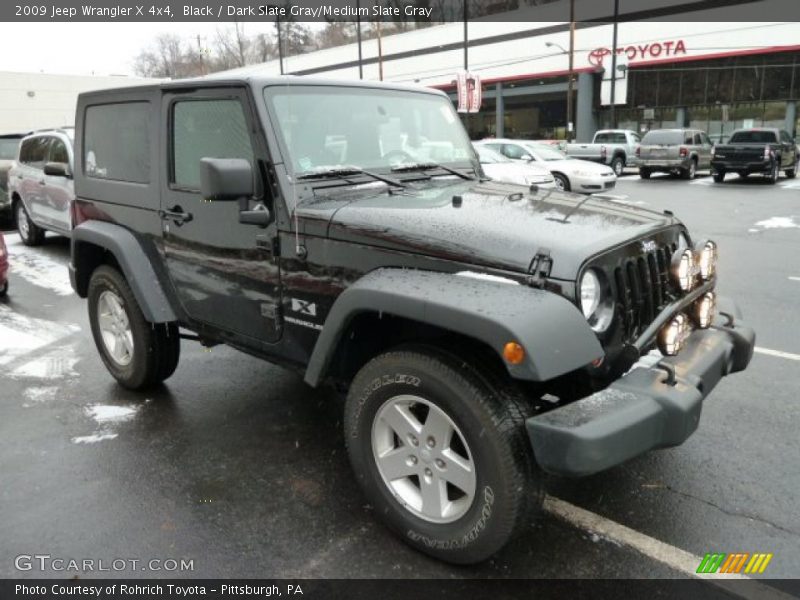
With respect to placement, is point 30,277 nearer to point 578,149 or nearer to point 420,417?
point 420,417

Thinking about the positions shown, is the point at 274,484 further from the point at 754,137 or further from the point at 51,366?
the point at 754,137

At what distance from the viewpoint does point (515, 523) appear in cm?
242

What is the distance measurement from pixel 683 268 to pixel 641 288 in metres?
0.28

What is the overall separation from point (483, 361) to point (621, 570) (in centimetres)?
104

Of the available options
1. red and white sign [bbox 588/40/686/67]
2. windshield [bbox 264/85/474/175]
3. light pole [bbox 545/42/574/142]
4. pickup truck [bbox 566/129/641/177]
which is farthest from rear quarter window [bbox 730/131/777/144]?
windshield [bbox 264/85/474/175]

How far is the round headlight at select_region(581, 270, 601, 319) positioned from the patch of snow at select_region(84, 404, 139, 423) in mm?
3035

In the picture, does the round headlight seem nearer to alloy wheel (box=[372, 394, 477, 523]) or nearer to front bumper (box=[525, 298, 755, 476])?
front bumper (box=[525, 298, 755, 476])

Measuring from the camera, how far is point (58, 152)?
926 centimetres

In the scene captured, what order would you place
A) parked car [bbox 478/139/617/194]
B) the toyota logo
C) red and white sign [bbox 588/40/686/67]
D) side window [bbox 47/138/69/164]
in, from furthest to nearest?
the toyota logo, red and white sign [bbox 588/40/686/67], parked car [bbox 478/139/617/194], side window [bbox 47/138/69/164]

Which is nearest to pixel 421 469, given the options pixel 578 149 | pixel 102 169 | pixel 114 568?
pixel 114 568

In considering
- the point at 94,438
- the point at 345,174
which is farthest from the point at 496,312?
the point at 94,438

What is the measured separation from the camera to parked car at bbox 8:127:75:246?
9109mm

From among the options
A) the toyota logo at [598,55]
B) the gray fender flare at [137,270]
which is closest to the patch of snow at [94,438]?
the gray fender flare at [137,270]

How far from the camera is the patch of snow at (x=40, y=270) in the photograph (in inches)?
313
